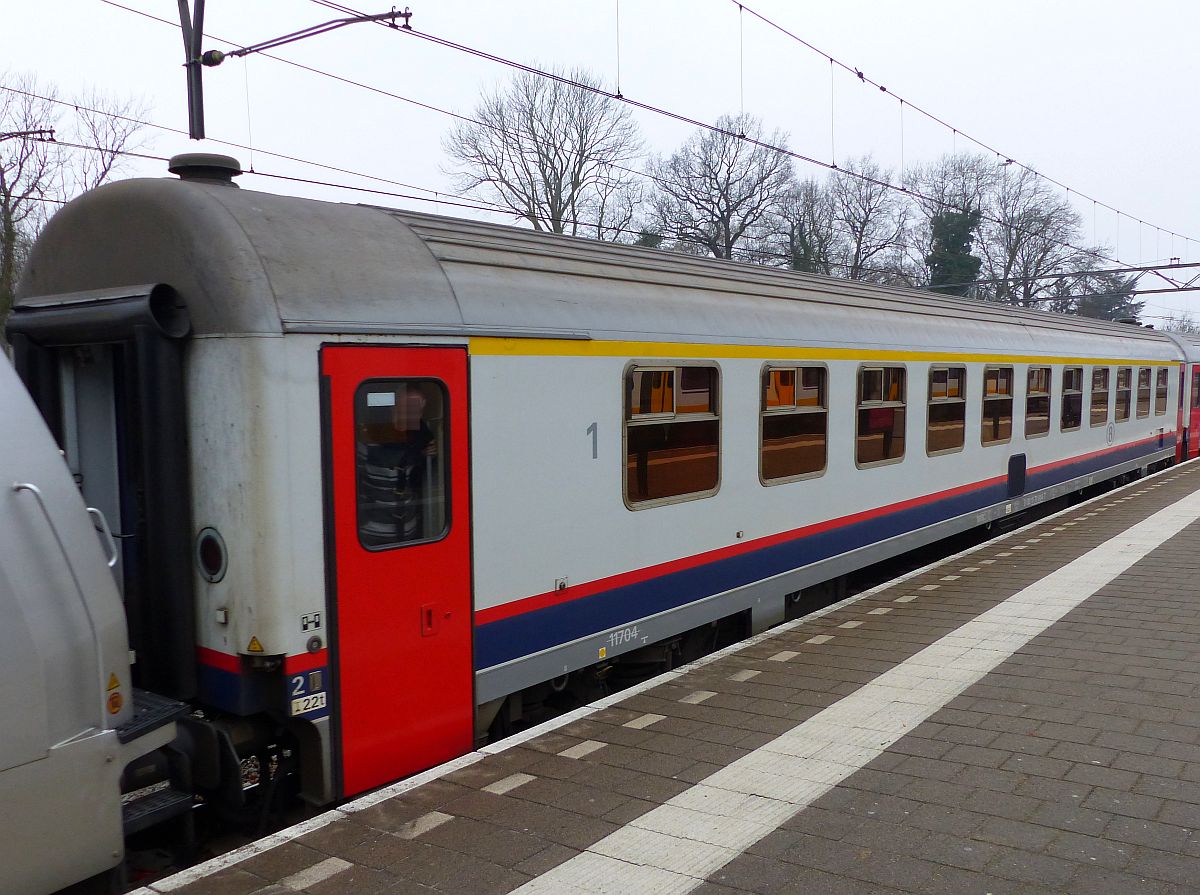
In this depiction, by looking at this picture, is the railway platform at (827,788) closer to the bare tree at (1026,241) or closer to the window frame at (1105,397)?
the window frame at (1105,397)

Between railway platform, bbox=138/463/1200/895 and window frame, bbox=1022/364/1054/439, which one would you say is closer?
railway platform, bbox=138/463/1200/895

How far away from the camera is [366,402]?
4281 millimetres

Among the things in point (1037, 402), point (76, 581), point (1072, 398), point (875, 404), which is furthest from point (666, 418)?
point (1072, 398)

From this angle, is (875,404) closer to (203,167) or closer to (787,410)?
(787,410)

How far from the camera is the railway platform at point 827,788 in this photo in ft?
11.8

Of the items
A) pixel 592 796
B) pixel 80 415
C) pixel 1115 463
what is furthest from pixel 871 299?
pixel 1115 463

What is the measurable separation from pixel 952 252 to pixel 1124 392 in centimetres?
2946

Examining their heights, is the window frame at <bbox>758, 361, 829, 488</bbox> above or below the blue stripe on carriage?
above

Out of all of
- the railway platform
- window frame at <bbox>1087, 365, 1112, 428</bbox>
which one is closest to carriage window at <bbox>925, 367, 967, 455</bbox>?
the railway platform

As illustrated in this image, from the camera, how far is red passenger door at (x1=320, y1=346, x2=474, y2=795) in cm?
419

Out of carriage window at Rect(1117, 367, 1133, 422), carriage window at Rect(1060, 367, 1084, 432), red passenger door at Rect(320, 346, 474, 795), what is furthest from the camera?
carriage window at Rect(1117, 367, 1133, 422)

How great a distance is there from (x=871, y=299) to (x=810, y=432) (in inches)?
84.9

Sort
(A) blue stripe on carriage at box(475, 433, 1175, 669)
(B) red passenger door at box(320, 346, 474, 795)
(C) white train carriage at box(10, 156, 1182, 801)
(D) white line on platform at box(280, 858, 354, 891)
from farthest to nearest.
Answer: (A) blue stripe on carriage at box(475, 433, 1175, 669) → (B) red passenger door at box(320, 346, 474, 795) → (C) white train carriage at box(10, 156, 1182, 801) → (D) white line on platform at box(280, 858, 354, 891)

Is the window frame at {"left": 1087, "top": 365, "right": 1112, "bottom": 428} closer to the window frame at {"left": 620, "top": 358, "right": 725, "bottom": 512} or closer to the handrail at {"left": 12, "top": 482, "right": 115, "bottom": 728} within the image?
the window frame at {"left": 620, "top": 358, "right": 725, "bottom": 512}
